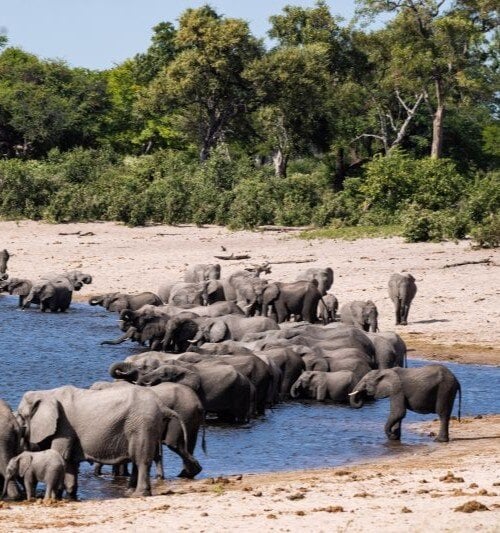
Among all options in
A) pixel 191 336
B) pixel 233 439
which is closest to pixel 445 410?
pixel 233 439

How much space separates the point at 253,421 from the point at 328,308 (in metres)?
9.43

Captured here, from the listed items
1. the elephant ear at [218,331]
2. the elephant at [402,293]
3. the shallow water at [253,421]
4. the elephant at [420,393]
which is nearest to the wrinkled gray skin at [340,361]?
the shallow water at [253,421]

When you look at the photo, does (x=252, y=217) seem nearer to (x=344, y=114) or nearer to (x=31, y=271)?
(x=31, y=271)

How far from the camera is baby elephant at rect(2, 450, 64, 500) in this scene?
13742 millimetres

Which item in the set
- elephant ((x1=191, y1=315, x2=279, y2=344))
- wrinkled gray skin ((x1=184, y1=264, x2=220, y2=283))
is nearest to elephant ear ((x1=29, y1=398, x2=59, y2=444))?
elephant ((x1=191, y1=315, x2=279, y2=344))

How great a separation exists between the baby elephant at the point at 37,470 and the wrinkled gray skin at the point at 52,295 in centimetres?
1911

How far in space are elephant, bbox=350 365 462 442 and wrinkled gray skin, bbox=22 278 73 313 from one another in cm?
1575

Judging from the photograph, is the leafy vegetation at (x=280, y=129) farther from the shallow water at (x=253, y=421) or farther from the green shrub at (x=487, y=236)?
the shallow water at (x=253, y=421)

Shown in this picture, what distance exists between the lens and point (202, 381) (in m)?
18.8

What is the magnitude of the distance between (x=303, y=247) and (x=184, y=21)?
20.8 meters

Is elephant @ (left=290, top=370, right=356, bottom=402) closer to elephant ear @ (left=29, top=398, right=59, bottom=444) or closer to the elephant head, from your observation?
the elephant head

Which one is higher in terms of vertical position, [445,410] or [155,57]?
[155,57]

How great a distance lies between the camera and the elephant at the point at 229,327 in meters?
24.7

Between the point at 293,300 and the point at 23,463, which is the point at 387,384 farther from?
the point at 293,300
